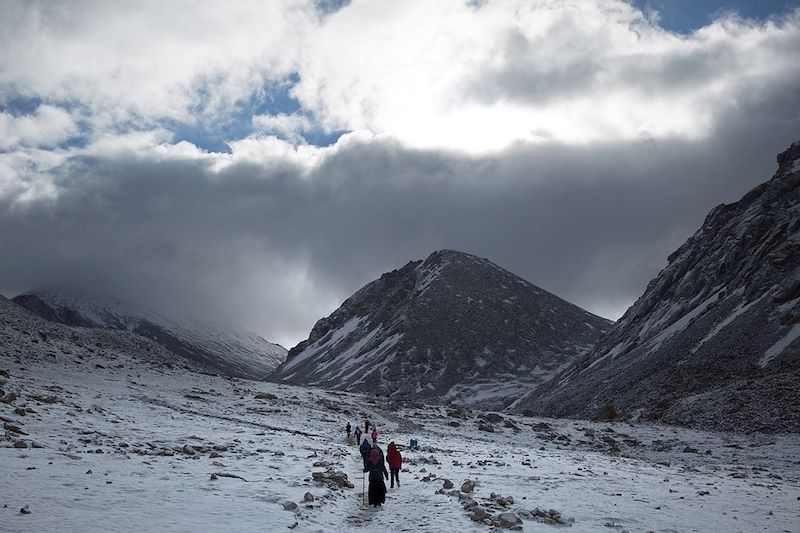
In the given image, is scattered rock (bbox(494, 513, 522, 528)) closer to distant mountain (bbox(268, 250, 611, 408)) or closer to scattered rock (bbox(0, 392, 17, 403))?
scattered rock (bbox(0, 392, 17, 403))

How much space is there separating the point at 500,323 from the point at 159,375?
126m

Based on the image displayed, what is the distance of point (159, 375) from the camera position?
63406 millimetres

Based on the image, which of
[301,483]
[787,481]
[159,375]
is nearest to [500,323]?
[159,375]

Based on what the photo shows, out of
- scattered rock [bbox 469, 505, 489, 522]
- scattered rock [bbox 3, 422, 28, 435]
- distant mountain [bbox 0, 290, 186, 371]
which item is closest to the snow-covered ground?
scattered rock [bbox 469, 505, 489, 522]

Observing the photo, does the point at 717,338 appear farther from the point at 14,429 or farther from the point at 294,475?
the point at 14,429

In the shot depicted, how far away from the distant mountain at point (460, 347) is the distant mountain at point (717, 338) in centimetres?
3270

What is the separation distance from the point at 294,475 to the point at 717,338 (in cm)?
6638

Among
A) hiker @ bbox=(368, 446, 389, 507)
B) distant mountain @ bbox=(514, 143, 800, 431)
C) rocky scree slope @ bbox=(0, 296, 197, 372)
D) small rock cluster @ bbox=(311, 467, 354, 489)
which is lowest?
small rock cluster @ bbox=(311, 467, 354, 489)

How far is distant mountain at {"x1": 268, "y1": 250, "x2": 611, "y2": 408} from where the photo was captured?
5571 inches

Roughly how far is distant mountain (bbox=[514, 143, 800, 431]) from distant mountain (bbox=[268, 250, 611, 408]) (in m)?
32.7

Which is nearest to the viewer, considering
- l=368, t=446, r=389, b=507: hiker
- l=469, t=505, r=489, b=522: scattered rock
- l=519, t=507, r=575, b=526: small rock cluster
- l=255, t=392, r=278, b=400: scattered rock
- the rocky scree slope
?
l=469, t=505, r=489, b=522: scattered rock

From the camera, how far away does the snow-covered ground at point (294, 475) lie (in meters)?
14.7

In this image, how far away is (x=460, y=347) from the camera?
160 meters

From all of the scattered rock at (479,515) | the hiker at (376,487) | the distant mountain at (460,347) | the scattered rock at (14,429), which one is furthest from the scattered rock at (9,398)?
the distant mountain at (460,347)
